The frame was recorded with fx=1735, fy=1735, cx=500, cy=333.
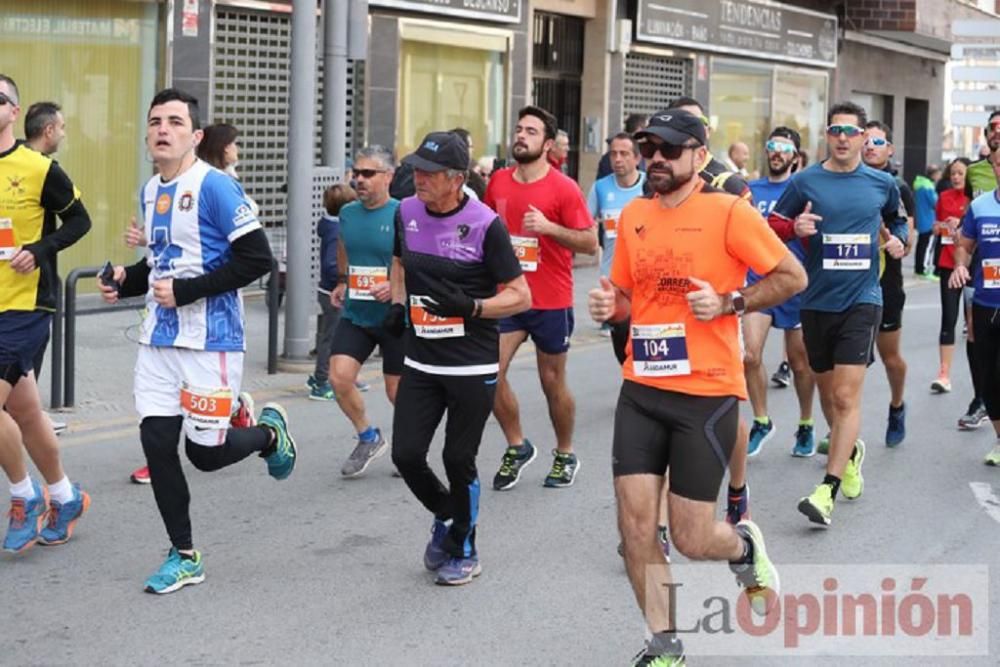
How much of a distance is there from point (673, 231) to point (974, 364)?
5147mm

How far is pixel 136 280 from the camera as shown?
709cm

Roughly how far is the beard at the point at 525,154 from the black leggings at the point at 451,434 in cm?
209

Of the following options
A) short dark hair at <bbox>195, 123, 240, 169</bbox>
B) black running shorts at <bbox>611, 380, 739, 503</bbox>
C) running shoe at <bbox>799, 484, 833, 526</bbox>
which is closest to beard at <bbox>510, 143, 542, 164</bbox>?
running shoe at <bbox>799, 484, 833, 526</bbox>

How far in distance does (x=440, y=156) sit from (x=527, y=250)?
220cm

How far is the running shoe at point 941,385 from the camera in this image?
1331cm

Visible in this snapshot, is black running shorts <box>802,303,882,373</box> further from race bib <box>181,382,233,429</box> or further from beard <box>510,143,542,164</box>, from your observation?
race bib <box>181,382,233,429</box>

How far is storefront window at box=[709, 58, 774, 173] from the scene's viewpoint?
28.2 m

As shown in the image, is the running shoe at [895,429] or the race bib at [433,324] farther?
the running shoe at [895,429]

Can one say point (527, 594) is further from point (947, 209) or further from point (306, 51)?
point (947, 209)

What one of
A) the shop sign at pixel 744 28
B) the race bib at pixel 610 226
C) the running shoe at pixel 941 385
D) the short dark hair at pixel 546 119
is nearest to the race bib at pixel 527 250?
the short dark hair at pixel 546 119

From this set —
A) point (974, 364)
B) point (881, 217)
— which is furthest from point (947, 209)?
point (881, 217)

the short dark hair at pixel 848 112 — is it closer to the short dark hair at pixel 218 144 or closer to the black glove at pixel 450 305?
the black glove at pixel 450 305

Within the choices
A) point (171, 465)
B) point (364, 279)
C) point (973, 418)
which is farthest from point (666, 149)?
point (973, 418)

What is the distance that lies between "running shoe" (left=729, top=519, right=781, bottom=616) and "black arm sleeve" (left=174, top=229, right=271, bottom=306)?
2.14m
